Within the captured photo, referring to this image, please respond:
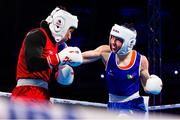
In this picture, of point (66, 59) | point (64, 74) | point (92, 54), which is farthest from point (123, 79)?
point (66, 59)

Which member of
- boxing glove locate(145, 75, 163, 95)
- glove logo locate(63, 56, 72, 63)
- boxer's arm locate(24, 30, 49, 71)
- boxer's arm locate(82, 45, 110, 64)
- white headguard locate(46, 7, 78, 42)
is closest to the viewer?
boxer's arm locate(24, 30, 49, 71)

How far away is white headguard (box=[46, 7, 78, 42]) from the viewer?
2.93 metres

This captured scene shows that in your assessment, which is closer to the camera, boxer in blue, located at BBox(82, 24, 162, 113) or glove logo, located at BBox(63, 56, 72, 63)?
glove logo, located at BBox(63, 56, 72, 63)

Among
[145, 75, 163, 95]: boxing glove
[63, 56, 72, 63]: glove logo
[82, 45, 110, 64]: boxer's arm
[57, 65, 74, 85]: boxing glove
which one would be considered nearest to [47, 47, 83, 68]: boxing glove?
[63, 56, 72, 63]: glove logo

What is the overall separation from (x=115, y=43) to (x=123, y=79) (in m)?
0.31

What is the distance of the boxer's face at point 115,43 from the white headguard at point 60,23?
18.6 inches

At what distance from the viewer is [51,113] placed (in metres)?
1.47

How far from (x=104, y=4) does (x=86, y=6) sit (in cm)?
36

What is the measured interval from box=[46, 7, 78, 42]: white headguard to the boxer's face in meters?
0.47

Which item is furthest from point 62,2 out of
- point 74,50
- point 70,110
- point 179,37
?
point 70,110

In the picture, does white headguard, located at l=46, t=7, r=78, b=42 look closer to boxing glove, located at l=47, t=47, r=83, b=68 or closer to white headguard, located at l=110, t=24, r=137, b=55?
boxing glove, located at l=47, t=47, r=83, b=68

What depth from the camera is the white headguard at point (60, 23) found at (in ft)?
9.62

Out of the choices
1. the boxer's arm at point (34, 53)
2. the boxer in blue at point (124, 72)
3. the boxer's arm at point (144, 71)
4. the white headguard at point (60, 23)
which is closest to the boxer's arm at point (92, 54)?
the boxer in blue at point (124, 72)

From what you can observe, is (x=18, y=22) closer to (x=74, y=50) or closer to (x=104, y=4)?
(x=104, y=4)
